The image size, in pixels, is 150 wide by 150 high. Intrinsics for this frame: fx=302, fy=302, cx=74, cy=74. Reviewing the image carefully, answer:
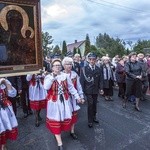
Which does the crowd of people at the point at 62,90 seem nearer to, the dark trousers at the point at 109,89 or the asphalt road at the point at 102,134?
the dark trousers at the point at 109,89

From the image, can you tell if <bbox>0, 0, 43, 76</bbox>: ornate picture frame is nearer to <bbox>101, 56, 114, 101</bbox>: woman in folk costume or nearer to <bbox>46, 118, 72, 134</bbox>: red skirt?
<bbox>46, 118, 72, 134</bbox>: red skirt

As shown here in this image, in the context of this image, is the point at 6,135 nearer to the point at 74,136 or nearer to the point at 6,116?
the point at 6,116

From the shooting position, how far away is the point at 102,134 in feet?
24.2

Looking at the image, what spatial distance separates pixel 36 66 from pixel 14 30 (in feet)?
2.34

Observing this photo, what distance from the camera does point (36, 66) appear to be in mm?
5113

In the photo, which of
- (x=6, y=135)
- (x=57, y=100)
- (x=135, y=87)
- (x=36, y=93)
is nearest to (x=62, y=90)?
(x=57, y=100)

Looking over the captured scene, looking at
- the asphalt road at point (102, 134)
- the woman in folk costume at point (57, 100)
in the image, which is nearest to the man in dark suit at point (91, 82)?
the asphalt road at point (102, 134)

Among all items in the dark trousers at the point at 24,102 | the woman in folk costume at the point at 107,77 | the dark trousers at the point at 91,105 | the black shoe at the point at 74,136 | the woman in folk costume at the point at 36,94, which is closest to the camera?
the black shoe at the point at 74,136

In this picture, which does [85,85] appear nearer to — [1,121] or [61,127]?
[61,127]

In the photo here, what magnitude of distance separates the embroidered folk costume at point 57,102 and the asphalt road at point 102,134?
61 centimetres

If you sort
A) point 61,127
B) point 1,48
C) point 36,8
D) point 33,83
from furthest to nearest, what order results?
point 33,83, point 61,127, point 36,8, point 1,48

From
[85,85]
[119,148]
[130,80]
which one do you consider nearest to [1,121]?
[119,148]

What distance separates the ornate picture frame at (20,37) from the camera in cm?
470

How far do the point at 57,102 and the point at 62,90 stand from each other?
27 cm
